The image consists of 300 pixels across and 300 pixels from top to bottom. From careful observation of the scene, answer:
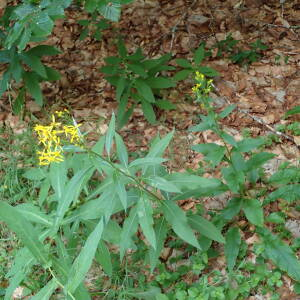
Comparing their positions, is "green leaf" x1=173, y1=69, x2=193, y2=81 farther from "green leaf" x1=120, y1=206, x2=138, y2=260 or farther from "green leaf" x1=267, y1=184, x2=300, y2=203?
"green leaf" x1=120, y1=206, x2=138, y2=260

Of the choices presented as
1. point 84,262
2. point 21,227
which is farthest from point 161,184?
point 21,227

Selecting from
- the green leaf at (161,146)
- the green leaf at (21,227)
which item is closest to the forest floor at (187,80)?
the green leaf at (161,146)

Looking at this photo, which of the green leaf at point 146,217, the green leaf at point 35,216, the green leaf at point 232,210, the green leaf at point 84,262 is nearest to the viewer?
the green leaf at point 84,262

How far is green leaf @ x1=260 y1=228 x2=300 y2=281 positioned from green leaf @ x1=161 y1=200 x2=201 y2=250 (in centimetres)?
61

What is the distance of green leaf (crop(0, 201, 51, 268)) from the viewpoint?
1828mm

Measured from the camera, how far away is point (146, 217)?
220 centimetres

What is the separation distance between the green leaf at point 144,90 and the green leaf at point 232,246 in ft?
4.45

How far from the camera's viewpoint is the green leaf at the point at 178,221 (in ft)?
7.59

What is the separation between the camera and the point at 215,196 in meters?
3.20

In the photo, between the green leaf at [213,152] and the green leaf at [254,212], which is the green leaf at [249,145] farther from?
the green leaf at [254,212]

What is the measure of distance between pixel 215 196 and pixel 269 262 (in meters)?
0.61

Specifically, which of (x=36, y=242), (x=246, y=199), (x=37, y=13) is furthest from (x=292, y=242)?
(x=37, y=13)

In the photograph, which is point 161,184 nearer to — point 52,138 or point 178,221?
point 178,221

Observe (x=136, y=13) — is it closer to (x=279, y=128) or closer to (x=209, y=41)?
(x=209, y=41)
